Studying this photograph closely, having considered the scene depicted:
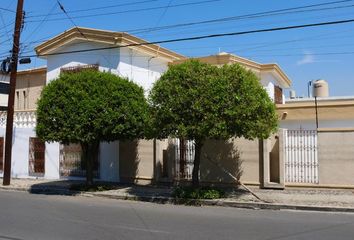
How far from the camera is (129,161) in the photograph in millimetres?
21859

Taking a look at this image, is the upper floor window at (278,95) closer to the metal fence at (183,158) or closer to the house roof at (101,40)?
the house roof at (101,40)

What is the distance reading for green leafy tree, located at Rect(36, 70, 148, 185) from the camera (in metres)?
17.8

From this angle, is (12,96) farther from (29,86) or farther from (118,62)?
(29,86)

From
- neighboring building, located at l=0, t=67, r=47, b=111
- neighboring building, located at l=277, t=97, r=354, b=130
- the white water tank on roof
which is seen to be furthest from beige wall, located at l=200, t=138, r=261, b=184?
the white water tank on roof

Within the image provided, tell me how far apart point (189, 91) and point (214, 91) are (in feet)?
2.44

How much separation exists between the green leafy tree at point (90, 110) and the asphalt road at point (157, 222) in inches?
118

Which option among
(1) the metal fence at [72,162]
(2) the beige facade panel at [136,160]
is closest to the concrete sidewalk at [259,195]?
(2) the beige facade panel at [136,160]

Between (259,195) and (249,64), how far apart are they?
40.8 ft

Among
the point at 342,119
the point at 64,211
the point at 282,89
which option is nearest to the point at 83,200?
the point at 64,211

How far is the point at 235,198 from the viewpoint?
16.1 metres

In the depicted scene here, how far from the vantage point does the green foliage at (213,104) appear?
15.1 m

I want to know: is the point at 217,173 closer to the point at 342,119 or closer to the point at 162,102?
the point at 162,102

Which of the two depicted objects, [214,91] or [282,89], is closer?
[214,91]

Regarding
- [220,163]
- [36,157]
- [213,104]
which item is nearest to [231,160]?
[220,163]
